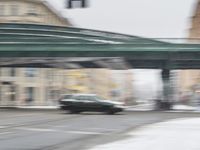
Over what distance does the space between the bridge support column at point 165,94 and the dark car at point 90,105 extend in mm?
13116

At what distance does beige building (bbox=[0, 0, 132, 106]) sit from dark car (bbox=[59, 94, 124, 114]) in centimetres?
4386

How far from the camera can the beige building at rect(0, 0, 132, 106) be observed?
97.8 meters

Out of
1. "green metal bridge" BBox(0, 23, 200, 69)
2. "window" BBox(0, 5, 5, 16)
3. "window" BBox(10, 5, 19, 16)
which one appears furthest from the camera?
"window" BBox(0, 5, 5, 16)

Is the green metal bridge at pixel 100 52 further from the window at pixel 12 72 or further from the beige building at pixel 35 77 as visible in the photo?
the window at pixel 12 72

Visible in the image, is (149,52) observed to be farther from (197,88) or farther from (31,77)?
(31,77)

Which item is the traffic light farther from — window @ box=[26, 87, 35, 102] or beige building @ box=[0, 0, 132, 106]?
window @ box=[26, 87, 35, 102]

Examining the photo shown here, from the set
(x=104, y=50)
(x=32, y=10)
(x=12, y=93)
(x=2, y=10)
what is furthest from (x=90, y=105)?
(x=2, y=10)

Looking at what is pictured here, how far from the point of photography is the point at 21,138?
1872cm

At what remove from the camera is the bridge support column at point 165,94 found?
195 feet

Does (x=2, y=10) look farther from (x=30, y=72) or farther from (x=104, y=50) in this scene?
(x=104, y=50)

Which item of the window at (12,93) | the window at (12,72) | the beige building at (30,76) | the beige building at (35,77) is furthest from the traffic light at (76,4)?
the window at (12,72)

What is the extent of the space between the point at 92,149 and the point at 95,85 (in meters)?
113

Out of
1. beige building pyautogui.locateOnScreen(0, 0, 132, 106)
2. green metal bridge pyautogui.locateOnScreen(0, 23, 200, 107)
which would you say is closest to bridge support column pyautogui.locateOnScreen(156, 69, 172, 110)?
green metal bridge pyautogui.locateOnScreen(0, 23, 200, 107)

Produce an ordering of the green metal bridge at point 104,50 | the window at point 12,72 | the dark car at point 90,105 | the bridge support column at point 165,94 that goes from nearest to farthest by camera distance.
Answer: the dark car at point 90,105, the green metal bridge at point 104,50, the bridge support column at point 165,94, the window at point 12,72
